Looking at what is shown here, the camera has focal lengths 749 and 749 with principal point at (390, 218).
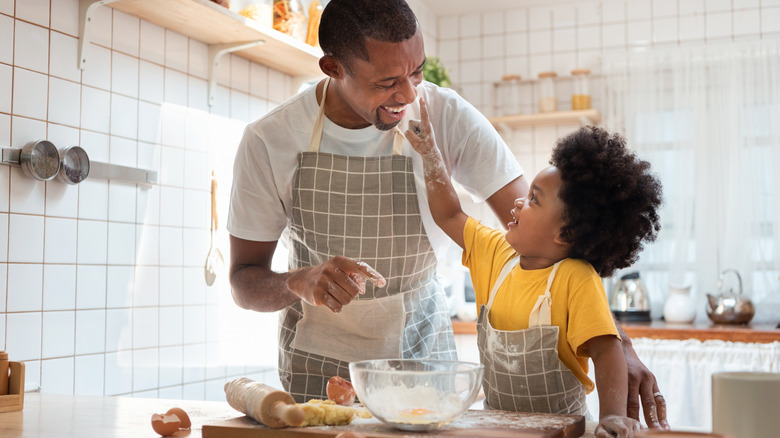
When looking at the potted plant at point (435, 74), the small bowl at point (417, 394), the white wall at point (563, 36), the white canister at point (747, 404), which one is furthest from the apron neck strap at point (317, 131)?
the white wall at point (563, 36)

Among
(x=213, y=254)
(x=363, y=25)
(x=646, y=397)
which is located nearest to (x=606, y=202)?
(x=646, y=397)

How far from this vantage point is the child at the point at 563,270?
1192mm

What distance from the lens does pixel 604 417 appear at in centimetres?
102

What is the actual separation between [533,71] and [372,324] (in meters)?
3.27

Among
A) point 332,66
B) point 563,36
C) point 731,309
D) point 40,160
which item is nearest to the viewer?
point 332,66

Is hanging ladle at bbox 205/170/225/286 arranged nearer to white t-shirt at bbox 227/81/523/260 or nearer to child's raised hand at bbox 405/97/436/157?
white t-shirt at bbox 227/81/523/260

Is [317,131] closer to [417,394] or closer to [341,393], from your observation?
[341,393]

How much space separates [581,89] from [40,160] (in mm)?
3113

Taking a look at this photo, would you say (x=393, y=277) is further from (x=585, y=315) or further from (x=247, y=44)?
(x=247, y=44)

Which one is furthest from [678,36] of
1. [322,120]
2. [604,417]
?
[604,417]

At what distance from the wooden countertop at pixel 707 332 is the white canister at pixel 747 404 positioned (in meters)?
2.74

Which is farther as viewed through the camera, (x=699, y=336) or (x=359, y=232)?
(x=699, y=336)

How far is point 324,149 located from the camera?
1.51 metres

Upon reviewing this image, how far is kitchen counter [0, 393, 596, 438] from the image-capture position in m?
1.07
